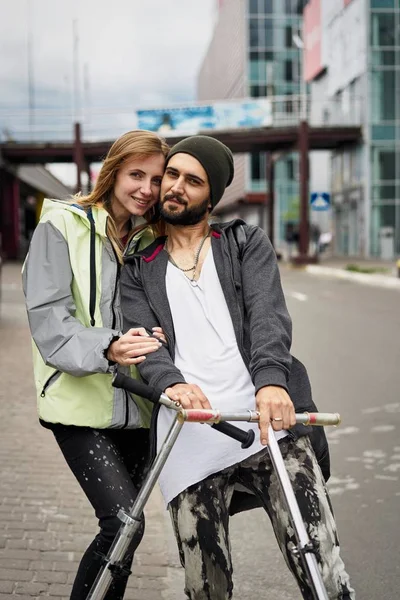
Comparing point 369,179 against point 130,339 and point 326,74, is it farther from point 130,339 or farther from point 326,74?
point 130,339

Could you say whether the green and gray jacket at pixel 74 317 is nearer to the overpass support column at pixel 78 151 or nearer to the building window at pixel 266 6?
the overpass support column at pixel 78 151

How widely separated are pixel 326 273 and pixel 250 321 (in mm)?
31220

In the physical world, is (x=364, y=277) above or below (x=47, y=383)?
below

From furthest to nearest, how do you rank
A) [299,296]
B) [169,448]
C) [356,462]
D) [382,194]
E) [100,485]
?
[382,194]
[299,296]
[356,462]
[100,485]
[169,448]

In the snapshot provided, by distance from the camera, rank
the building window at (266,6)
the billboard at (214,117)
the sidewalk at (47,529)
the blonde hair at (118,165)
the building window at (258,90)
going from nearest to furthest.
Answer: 1. the blonde hair at (118,165)
2. the sidewalk at (47,529)
3. the billboard at (214,117)
4. the building window at (266,6)
5. the building window at (258,90)

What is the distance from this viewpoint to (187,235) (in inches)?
127

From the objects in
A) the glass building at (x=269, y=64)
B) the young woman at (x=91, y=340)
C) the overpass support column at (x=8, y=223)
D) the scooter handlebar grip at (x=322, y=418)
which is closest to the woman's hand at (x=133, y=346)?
the young woman at (x=91, y=340)

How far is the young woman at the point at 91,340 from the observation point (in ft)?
9.80

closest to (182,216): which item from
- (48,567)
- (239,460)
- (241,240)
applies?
(241,240)

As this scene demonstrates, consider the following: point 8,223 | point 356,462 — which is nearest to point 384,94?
point 8,223

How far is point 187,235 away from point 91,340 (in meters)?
0.52

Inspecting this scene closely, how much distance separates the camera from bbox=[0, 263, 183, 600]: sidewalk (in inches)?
168

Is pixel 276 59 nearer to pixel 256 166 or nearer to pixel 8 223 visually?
pixel 256 166

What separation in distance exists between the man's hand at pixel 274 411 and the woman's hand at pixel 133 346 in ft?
1.23
